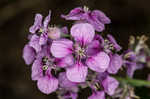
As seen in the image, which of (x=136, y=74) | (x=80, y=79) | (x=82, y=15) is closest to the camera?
(x=80, y=79)

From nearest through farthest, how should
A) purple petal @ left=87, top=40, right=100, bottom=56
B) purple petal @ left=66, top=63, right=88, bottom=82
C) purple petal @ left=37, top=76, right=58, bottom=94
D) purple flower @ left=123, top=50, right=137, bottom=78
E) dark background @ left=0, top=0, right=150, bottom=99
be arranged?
purple petal @ left=66, top=63, right=88, bottom=82 → purple petal @ left=37, top=76, right=58, bottom=94 → purple petal @ left=87, top=40, right=100, bottom=56 → purple flower @ left=123, top=50, right=137, bottom=78 → dark background @ left=0, top=0, right=150, bottom=99

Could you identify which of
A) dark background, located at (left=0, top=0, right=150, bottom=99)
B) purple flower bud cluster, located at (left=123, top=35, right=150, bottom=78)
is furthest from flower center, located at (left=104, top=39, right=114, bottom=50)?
dark background, located at (left=0, top=0, right=150, bottom=99)

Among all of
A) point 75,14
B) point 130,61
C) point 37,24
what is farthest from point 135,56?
point 37,24

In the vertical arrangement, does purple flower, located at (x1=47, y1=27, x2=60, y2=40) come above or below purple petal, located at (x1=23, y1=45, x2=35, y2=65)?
above

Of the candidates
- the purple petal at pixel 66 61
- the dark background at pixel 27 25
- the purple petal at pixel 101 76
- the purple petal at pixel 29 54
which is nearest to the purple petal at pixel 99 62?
the purple petal at pixel 66 61

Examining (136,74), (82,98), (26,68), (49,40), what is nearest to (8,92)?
(26,68)

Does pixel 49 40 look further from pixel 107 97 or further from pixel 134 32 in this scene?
pixel 134 32

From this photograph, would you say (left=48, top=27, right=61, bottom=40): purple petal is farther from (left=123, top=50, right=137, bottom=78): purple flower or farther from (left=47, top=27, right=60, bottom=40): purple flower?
(left=123, top=50, right=137, bottom=78): purple flower
